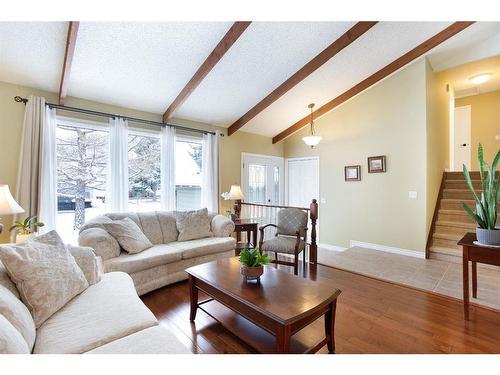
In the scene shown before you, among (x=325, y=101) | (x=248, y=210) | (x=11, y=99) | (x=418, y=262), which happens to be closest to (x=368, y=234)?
(x=418, y=262)

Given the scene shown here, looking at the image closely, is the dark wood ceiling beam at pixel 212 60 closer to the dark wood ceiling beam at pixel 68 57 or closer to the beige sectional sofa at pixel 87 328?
the dark wood ceiling beam at pixel 68 57

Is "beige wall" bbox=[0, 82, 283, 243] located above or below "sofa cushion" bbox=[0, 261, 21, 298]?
above

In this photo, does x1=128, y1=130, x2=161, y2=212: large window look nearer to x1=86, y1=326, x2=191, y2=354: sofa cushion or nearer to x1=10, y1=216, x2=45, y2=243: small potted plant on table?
x1=10, y1=216, x2=45, y2=243: small potted plant on table

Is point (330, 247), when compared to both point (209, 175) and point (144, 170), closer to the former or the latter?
point (209, 175)

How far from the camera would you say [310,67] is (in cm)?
366

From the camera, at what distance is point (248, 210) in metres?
5.08

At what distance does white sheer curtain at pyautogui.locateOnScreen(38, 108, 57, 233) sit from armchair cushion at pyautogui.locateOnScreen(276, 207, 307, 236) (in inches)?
124

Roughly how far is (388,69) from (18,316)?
17.5 ft

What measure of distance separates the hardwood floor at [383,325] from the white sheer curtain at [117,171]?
162 centimetres

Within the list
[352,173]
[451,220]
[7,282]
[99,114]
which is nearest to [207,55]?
[99,114]

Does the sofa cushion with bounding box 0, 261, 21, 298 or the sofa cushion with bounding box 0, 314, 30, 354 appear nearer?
the sofa cushion with bounding box 0, 314, 30, 354

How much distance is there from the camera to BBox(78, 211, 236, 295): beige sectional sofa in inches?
104

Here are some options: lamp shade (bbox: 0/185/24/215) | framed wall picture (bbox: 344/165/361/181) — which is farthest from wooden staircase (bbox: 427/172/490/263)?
lamp shade (bbox: 0/185/24/215)
